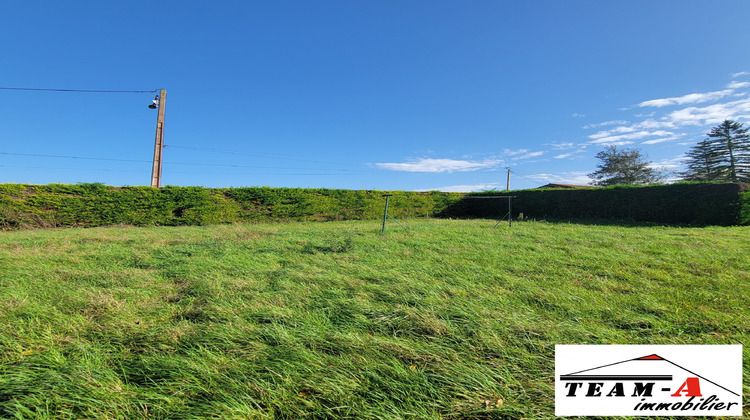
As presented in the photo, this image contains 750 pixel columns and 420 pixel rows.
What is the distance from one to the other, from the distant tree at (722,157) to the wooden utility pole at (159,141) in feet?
144

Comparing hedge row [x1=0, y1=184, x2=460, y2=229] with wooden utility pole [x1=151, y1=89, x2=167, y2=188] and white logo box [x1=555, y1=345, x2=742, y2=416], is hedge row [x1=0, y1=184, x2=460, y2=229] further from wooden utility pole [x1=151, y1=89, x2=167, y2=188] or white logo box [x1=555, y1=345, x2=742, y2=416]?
white logo box [x1=555, y1=345, x2=742, y2=416]

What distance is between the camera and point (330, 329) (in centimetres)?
206

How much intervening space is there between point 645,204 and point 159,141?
19815mm

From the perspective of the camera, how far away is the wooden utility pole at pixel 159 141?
455 inches

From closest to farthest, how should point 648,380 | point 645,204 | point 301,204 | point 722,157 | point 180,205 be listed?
1. point 648,380
2. point 645,204
3. point 180,205
4. point 301,204
5. point 722,157

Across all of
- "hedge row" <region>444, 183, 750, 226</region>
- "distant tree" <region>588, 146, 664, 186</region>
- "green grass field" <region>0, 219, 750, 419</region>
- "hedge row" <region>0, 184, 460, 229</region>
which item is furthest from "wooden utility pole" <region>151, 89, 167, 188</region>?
"distant tree" <region>588, 146, 664, 186</region>

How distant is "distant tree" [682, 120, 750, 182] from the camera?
26500 mm

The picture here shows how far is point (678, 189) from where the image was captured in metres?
10.2

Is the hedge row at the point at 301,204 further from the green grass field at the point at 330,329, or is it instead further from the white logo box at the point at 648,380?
the white logo box at the point at 648,380

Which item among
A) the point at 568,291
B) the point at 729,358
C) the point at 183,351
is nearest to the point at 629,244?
the point at 568,291

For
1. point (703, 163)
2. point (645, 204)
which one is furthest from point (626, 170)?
point (645, 204)

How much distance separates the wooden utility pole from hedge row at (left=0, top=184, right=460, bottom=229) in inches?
36.7

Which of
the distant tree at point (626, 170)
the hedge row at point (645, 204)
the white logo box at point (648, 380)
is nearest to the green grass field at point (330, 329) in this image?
the white logo box at point (648, 380)

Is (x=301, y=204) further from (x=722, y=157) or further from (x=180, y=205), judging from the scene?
(x=722, y=157)
